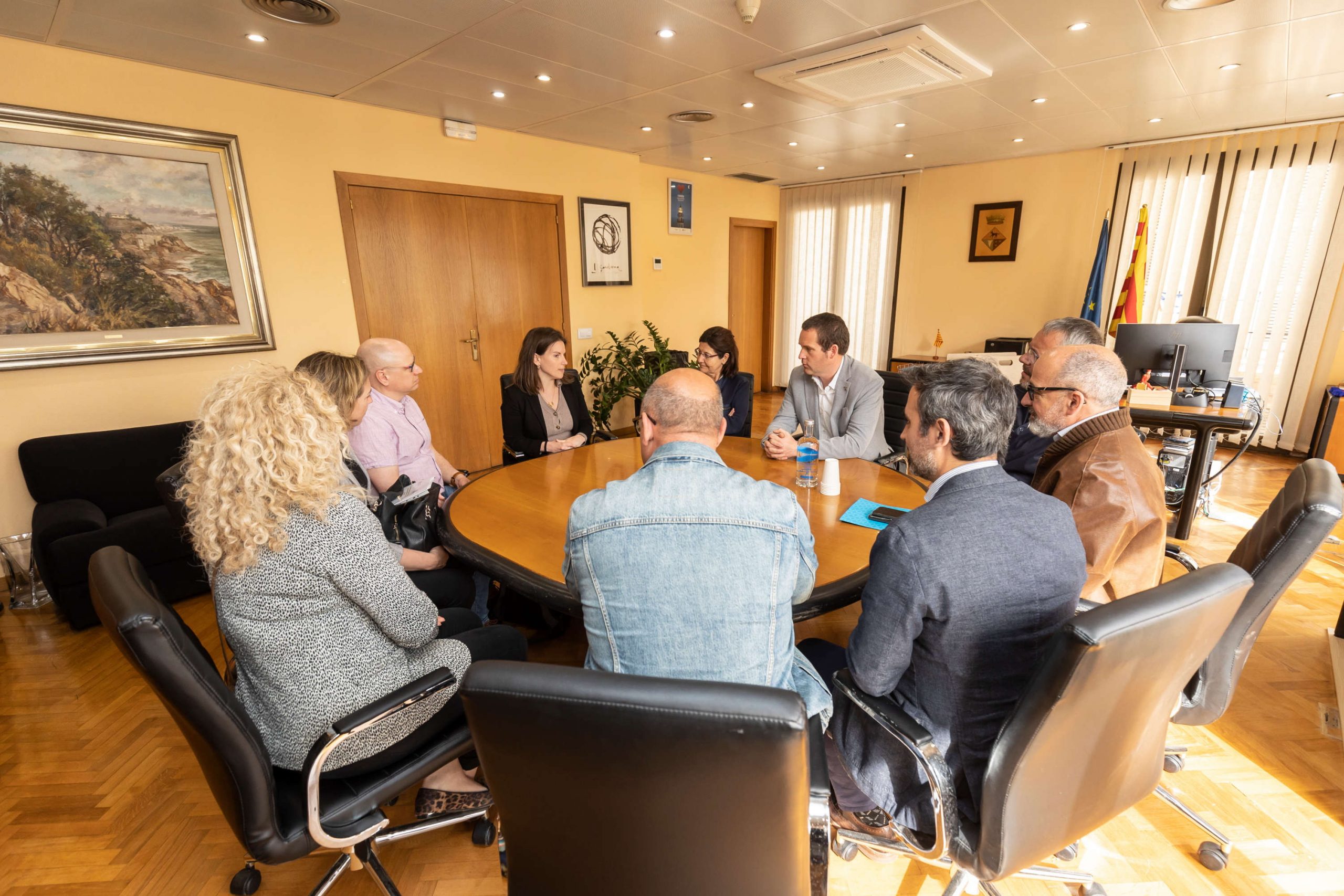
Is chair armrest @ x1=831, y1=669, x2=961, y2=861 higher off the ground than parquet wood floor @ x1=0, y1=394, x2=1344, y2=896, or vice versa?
chair armrest @ x1=831, y1=669, x2=961, y2=861

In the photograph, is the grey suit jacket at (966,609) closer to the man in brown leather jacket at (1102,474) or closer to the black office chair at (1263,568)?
the man in brown leather jacket at (1102,474)

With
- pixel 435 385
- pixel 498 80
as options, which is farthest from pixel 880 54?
pixel 435 385

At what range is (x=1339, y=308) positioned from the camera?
495 cm

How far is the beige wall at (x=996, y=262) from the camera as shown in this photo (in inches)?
236

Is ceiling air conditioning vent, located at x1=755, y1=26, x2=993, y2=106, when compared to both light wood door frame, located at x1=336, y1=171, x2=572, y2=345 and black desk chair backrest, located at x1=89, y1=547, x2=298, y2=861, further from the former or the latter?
black desk chair backrest, located at x1=89, y1=547, x2=298, y2=861

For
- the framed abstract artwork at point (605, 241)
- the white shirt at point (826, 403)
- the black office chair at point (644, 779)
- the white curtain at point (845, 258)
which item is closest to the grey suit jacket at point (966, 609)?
the black office chair at point (644, 779)

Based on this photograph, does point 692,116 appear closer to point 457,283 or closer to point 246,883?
point 457,283

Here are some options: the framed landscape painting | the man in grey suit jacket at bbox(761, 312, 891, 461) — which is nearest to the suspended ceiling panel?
the framed landscape painting

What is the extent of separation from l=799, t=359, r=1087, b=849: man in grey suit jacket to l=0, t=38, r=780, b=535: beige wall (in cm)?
310

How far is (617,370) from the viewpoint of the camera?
6.07m

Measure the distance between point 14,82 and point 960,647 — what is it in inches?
189

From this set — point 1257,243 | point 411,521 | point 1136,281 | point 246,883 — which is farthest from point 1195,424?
point 246,883

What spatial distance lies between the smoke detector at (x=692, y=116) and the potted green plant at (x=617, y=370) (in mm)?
1976

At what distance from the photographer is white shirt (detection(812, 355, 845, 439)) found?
294cm
